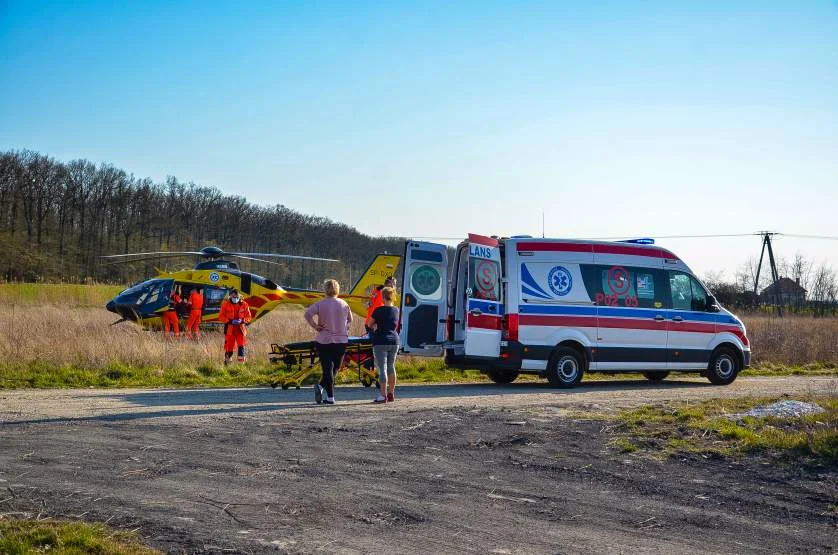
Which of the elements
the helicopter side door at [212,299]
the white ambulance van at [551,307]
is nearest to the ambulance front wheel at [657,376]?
the white ambulance van at [551,307]

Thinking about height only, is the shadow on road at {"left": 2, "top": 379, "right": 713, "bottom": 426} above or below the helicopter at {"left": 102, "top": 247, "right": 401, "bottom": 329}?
below

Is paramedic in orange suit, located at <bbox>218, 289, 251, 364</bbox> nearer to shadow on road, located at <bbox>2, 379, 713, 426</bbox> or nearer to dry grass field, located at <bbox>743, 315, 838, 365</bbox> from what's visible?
shadow on road, located at <bbox>2, 379, 713, 426</bbox>

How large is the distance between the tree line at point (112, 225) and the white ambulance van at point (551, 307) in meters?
45.1

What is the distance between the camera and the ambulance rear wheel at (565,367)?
16094mm

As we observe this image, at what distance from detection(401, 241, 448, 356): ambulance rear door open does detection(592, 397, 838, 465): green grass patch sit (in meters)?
5.01

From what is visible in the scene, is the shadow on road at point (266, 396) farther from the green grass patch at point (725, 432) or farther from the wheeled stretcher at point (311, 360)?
the green grass patch at point (725, 432)

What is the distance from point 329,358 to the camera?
12766 millimetres

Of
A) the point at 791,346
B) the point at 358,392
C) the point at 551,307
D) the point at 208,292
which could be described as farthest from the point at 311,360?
the point at 791,346

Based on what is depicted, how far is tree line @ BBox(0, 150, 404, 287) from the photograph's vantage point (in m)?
60.2

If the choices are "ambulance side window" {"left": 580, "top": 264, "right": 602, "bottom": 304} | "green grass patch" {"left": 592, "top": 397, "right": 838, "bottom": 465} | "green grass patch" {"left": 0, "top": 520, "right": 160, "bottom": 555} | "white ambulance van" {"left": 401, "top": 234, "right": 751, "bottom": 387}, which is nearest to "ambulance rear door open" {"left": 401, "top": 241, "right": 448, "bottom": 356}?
"white ambulance van" {"left": 401, "top": 234, "right": 751, "bottom": 387}

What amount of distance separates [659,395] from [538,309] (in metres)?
2.61

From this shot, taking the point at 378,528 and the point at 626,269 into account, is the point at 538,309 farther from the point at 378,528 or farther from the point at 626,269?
the point at 378,528

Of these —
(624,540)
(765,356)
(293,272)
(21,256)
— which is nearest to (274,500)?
(624,540)

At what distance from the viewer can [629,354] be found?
1667cm
